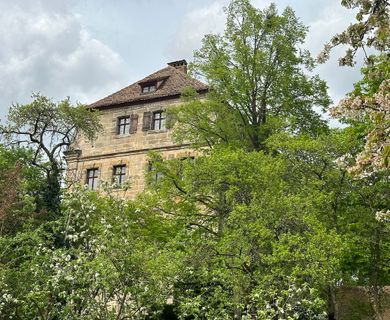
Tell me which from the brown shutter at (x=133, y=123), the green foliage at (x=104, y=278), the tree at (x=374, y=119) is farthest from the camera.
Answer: the brown shutter at (x=133, y=123)

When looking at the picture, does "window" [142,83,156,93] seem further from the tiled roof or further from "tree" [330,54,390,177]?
"tree" [330,54,390,177]

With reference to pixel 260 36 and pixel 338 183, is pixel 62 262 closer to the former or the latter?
pixel 338 183

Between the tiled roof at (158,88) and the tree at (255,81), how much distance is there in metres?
8.27

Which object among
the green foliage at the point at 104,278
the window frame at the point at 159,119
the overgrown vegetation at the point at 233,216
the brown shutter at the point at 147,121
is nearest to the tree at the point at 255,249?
the overgrown vegetation at the point at 233,216

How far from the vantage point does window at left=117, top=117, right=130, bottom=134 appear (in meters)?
32.4

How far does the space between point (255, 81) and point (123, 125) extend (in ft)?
40.8

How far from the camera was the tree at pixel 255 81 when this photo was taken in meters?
21.8

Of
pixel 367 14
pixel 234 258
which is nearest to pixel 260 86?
pixel 234 258

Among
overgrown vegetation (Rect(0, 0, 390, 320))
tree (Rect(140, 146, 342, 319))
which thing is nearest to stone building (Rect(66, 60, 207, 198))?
overgrown vegetation (Rect(0, 0, 390, 320))

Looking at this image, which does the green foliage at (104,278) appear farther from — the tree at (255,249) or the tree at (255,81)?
the tree at (255,81)

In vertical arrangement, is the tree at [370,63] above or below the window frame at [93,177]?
below

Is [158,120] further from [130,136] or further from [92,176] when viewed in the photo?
[92,176]

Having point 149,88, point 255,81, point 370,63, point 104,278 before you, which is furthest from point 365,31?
point 149,88

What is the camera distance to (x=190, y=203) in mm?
20250
